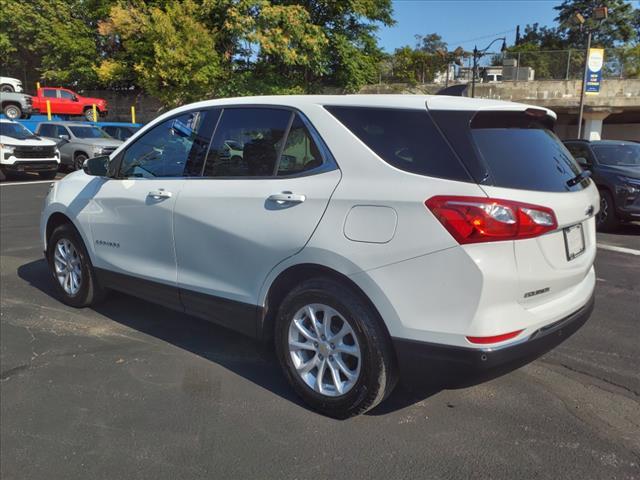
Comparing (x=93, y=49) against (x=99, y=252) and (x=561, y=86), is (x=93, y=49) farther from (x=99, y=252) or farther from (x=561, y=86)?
(x=99, y=252)

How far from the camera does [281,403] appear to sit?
315 cm

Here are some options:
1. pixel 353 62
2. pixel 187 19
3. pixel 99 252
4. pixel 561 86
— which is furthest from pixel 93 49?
pixel 99 252

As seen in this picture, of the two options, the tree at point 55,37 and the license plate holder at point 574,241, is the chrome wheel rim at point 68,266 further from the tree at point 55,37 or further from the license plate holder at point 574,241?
the tree at point 55,37

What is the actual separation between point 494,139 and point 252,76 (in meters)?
25.8

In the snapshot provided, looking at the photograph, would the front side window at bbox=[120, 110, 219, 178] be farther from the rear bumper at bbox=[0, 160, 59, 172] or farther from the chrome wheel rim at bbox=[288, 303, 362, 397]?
the rear bumper at bbox=[0, 160, 59, 172]

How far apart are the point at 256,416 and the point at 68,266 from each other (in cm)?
272

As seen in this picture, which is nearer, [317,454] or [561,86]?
[317,454]

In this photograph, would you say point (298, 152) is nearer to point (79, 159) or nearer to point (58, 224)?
point (58, 224)

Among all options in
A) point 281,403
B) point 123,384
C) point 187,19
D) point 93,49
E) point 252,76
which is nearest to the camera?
point 281,403

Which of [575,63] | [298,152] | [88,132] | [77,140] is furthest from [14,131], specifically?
[575,63]

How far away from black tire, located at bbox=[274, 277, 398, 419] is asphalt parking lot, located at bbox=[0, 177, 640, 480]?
12 centimetres

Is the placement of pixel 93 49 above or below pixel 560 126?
above

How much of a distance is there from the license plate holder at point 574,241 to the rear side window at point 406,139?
27.5 inches

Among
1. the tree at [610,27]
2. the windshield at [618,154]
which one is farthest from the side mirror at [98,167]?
the tree at [610,27]
